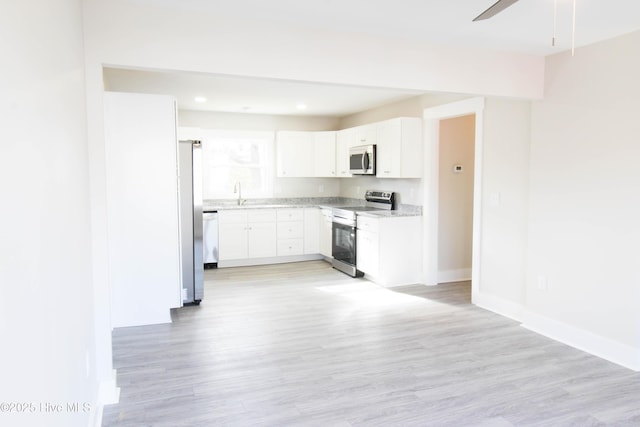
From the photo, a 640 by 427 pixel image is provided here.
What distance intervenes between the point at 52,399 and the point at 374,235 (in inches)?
175

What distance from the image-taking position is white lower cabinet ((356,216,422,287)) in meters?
5.50

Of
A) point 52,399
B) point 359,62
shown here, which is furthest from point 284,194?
point 52,399

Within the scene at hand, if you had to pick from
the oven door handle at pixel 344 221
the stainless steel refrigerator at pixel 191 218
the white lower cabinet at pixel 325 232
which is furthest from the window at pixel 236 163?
the stainless steel refrigerator at pixel 191 218

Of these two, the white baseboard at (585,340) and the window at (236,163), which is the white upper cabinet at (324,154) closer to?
the window at (236,163)

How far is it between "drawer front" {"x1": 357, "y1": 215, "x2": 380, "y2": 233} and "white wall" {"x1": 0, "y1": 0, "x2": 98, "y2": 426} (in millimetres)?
3756

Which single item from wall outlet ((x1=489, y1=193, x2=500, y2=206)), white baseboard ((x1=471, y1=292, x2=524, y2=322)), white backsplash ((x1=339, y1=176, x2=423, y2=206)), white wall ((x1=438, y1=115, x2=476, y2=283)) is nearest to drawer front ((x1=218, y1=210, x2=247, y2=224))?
white backsplash ((x1=339, y1=176, x2=423, y2=206))

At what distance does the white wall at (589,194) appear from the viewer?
10.9ft

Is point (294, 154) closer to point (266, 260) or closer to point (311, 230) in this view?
point (311, 230)

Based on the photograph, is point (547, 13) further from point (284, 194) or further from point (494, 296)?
point (284, 194)

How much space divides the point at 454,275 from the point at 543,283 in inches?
72.0

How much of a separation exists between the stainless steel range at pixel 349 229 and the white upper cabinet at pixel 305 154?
0.97m

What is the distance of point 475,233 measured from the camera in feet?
15.8

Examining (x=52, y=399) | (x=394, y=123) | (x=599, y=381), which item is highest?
(x=394, y=123)

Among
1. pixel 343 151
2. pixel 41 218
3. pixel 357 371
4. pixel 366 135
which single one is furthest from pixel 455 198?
pixel 41 218
